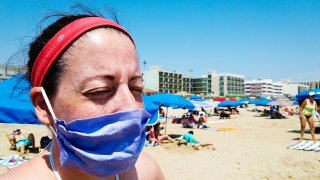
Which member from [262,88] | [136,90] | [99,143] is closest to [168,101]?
[136,90]

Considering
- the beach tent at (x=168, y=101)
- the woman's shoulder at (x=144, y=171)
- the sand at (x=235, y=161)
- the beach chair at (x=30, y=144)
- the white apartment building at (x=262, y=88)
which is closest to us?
the woman's shoulder at (x=144, y=171)

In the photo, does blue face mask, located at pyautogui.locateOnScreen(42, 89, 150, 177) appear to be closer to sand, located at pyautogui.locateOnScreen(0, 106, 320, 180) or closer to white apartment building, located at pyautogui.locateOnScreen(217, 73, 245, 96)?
sand, located at pyautogui.locateOnScreen(0, 106, 320, 180)

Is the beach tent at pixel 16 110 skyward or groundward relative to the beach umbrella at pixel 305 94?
groundward

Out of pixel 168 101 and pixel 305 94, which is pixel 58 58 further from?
pixel 305 94

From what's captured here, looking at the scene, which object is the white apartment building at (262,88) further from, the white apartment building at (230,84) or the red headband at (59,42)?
the red headband at (59,42)

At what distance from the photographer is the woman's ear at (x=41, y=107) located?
1290 millimetres

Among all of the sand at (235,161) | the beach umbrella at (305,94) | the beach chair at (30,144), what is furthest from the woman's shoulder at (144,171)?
the beach umbrella at (305,94)

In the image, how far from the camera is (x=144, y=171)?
167 centimetres

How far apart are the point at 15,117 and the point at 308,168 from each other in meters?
8.00

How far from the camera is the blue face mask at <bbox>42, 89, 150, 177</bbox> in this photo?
1.19 meters

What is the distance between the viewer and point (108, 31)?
131 centimetres

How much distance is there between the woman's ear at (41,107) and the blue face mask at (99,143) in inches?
2.6

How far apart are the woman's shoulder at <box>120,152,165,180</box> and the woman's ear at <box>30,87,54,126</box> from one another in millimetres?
559

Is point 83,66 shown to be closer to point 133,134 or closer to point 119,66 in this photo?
point 119,66
